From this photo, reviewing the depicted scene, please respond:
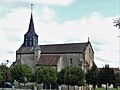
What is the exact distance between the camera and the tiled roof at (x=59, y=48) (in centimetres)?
10388

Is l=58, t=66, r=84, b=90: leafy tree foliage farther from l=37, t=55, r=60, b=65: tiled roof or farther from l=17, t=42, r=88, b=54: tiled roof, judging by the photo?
l=17, t=42, r=88, b=54: tiled roof

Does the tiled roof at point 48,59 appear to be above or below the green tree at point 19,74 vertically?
above

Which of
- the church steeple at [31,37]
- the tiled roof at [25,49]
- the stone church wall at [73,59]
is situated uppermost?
the church steeple at [31,37]

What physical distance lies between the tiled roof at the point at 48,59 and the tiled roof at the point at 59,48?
1.77m

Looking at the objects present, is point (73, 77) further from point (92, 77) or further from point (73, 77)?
point (92, 77)

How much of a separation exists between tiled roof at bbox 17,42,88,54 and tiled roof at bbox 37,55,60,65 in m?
1.77

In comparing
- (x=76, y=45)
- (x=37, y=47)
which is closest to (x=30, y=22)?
(x=37, y=47)

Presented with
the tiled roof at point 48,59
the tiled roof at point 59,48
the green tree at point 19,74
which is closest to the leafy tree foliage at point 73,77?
the green tree at point 19,74

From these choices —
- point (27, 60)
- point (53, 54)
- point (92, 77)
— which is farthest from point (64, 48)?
point (92, 77)

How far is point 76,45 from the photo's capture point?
10588cm

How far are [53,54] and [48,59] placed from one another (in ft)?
8.65

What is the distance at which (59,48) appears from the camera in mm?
108688

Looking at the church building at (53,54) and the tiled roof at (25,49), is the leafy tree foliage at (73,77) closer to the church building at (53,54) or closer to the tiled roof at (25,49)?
the church building at (53,54)

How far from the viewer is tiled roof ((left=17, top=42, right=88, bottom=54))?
341 feet
